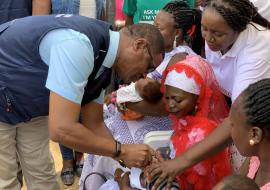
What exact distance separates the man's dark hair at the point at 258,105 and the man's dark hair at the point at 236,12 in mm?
493

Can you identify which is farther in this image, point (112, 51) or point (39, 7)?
point (39, 7)

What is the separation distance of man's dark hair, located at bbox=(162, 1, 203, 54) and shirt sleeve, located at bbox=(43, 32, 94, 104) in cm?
115

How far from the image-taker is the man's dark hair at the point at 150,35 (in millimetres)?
1983

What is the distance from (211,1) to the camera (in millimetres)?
2307

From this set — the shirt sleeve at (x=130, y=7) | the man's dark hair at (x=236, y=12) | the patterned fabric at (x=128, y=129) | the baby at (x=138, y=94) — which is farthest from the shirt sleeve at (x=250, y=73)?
the shirt sleeve at (x=130, y=7)

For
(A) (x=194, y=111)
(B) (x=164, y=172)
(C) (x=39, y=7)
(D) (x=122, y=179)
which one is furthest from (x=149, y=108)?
(C) (x=39, y=7)

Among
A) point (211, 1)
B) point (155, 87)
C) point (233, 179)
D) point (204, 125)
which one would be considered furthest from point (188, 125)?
point (233, 179)

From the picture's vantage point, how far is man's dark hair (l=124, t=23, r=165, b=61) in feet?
6.51

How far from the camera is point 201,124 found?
2361 millimetres

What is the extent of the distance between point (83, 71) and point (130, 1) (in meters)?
2.06

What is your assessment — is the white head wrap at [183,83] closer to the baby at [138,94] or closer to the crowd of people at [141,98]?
the crowd of people at [141,98]

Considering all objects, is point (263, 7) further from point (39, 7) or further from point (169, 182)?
point (39, 7)

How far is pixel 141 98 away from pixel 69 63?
0.86 metres

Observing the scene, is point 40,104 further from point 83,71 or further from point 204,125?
point 204,125
